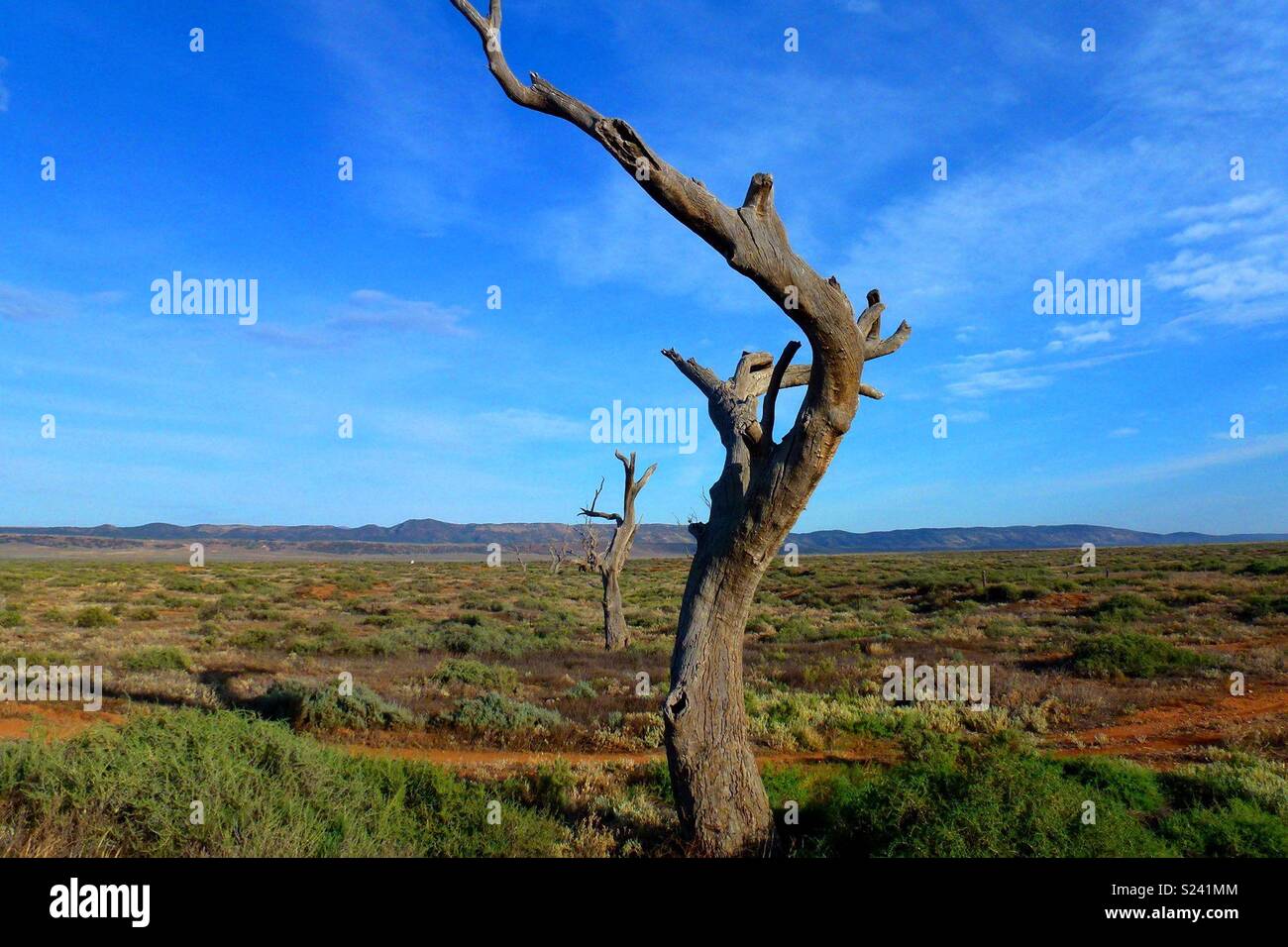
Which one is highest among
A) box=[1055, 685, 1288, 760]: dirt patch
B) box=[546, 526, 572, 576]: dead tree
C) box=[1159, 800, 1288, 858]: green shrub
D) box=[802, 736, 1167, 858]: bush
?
box=[546, 526, 572, 576]: dead tree

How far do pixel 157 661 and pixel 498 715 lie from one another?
9.74 meters

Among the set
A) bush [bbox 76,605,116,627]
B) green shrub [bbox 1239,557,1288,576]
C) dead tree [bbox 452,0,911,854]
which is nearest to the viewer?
dead tree [bbox 452,0,911,854]

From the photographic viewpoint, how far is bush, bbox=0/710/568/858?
4980 millimetres

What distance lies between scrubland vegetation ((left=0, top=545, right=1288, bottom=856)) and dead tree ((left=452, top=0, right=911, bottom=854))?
0.90m

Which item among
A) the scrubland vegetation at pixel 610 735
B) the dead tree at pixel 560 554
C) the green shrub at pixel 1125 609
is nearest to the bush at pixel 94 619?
the scrubland vegetation at pixel 610 735

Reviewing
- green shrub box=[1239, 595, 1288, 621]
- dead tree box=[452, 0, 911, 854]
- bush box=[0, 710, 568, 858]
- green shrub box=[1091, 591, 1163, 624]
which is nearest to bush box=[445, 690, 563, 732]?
bush box=[0, 710, 568, 858]

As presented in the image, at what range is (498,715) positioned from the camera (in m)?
11.9

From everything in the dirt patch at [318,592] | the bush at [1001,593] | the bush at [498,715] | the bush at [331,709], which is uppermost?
the bush at [331,709]

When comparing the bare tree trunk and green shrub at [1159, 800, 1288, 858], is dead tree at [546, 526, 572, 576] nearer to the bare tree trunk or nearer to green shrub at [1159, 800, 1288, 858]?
the bare tree trunk

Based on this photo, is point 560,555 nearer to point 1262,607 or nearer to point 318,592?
point 1262,607

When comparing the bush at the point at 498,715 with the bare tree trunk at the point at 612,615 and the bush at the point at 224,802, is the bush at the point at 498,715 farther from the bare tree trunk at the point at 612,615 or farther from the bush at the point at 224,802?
the bare tree trunk at the point at 612,615

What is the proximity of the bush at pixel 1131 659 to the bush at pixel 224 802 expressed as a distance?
13626 millimetres

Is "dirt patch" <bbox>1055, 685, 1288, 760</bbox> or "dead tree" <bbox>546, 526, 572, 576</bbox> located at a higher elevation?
"dead tree" <bbox>546, 526, 572, 576</bbox>

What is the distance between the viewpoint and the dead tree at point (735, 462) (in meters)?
4.80
